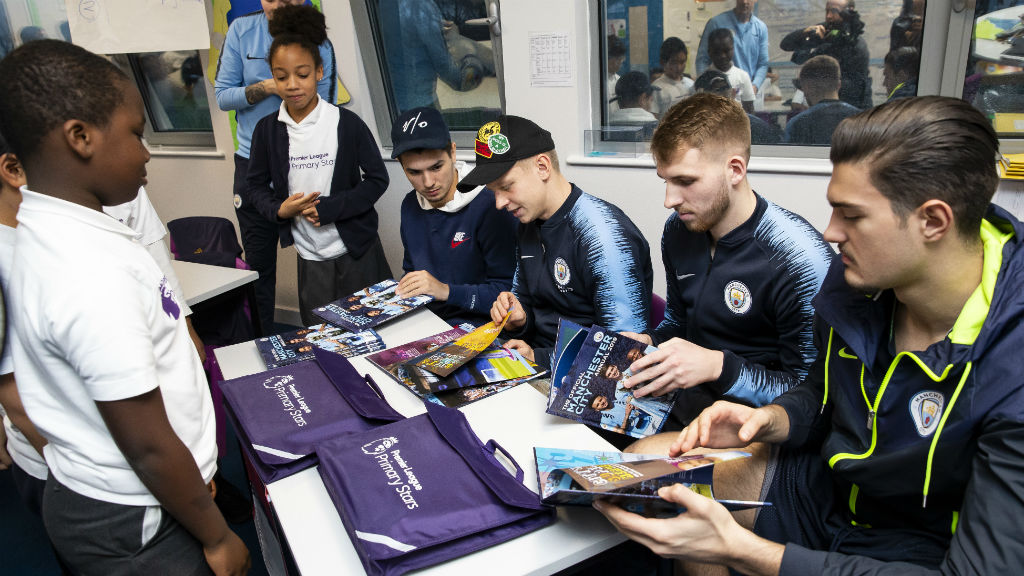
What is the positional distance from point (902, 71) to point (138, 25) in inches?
153

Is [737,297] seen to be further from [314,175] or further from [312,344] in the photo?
[314,175]

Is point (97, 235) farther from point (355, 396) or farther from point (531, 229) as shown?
point (531, 229)

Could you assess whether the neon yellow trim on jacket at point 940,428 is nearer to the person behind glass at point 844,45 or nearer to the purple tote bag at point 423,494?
the purple tote bag at point 423,494

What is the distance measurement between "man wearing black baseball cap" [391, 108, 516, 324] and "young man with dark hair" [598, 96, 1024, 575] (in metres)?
1.29

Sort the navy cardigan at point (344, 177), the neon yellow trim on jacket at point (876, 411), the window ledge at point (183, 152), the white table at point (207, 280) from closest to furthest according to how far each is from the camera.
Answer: the neon yellow trim on jacket at point (876, 411) < the white table at point (207, 280) < the navy cardigan at point (344, 177) < the window ledge at point (183, 152)

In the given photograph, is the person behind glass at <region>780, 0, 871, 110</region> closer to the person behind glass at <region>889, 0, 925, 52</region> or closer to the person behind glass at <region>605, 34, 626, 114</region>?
the person behind glass at <region>889, 0, 925, 52</region>

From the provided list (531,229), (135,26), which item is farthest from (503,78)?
(135,26)

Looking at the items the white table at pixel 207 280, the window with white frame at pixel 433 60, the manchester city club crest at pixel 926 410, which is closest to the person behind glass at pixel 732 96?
the window with white frame at pixel 433 60

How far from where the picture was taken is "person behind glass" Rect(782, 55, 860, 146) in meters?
2.59

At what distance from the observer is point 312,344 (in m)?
1.90

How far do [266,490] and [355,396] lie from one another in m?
0.29

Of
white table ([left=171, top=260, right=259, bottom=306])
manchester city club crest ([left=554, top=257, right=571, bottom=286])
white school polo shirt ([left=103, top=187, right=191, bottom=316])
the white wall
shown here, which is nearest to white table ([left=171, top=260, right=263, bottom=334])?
white table ([left=171, top=260, right=259, bottom=306])

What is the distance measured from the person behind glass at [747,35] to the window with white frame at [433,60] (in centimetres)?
116

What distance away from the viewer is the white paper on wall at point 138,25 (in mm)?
3639
